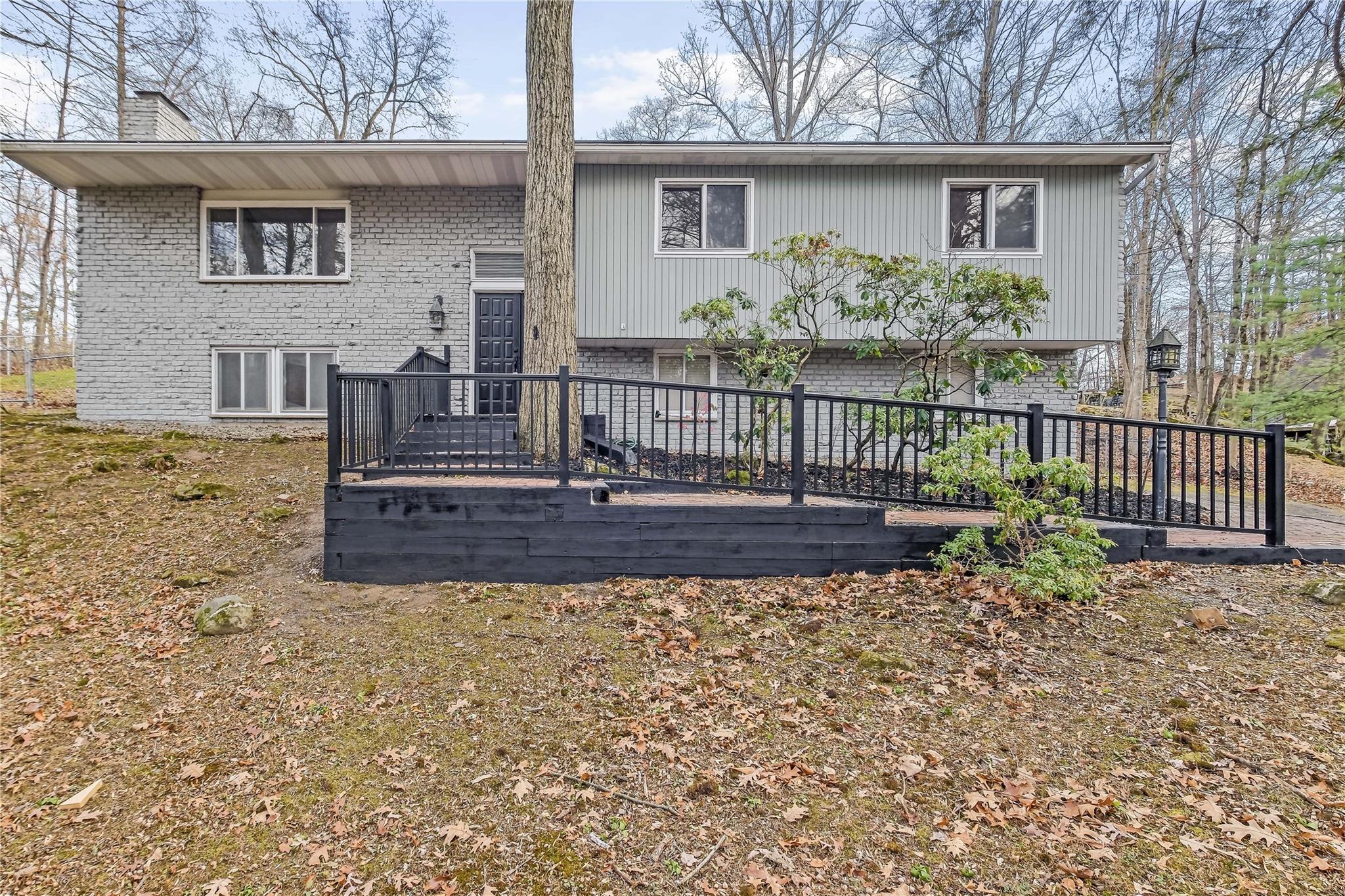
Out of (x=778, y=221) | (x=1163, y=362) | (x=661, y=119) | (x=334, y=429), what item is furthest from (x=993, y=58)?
(x=334, y=429)

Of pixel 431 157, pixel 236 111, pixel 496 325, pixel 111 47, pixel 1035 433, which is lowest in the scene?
pixel 1035 433

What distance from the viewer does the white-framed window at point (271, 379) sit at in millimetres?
10273

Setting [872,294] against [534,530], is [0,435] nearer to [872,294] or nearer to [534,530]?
[534,530]

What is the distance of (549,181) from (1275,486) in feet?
23.9

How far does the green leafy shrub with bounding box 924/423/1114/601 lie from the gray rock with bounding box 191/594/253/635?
5.12m

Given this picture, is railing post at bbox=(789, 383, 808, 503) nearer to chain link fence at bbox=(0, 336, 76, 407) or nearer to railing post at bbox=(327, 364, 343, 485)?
railing post at bbox=(327, 364, 343, 485)

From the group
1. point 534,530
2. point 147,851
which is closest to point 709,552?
point 534,530

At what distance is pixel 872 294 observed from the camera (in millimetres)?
8375

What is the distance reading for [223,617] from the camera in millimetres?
4180

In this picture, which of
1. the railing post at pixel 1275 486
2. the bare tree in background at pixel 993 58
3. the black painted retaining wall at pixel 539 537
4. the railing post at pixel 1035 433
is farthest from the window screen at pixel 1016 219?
the bare tree in background at pixel 993 58

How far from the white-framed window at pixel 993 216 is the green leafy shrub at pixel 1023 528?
6048mm

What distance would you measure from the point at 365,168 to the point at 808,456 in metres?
8.39

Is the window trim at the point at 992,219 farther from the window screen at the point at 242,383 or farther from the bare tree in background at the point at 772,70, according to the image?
the window screen at the point at 242,383

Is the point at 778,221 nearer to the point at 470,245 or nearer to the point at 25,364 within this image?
the point at 470,245
